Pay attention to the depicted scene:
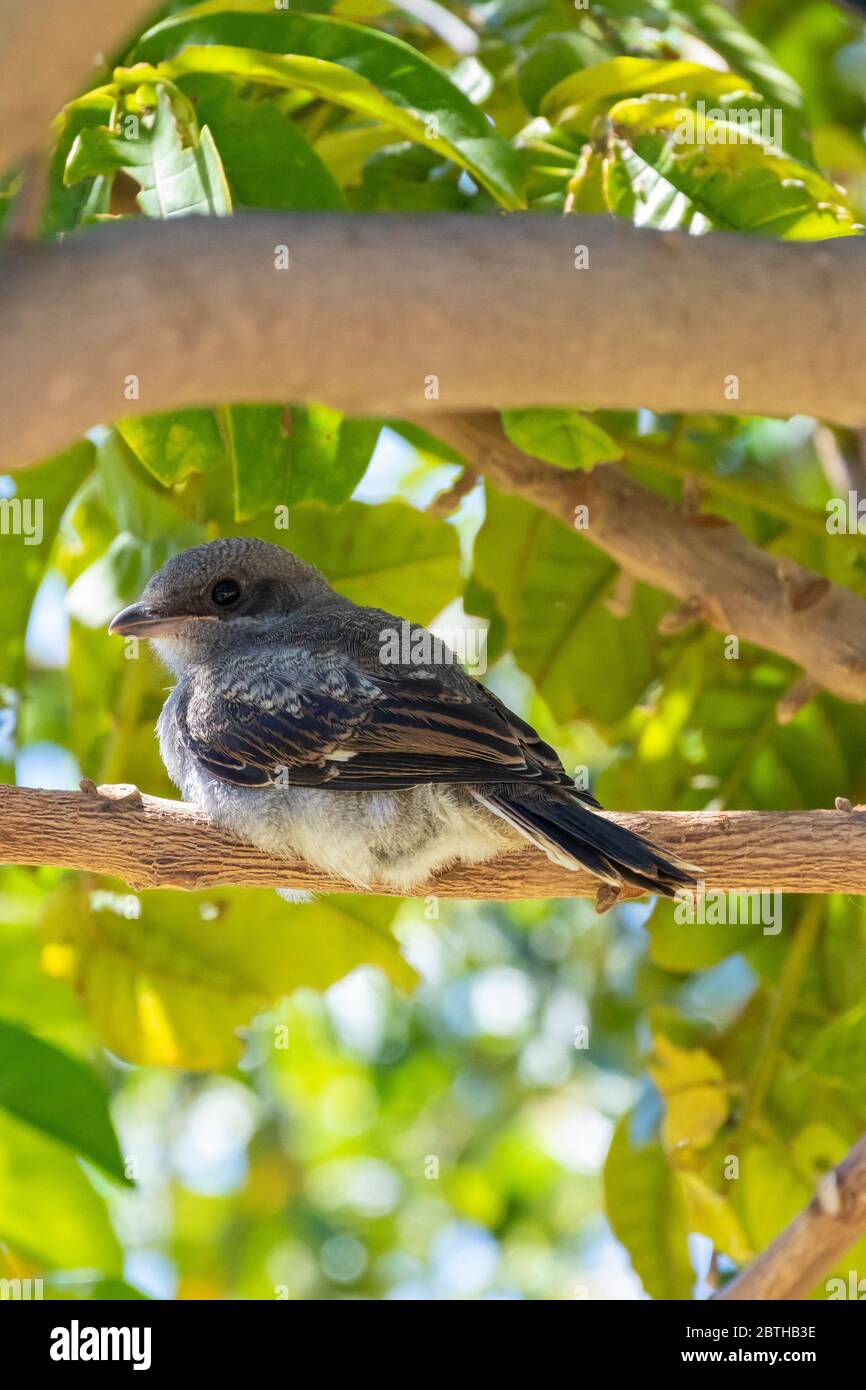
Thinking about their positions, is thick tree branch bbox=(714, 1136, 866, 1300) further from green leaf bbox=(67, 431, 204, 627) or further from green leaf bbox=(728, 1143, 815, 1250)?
green leaf bbox=(67, 431, 204, 627)

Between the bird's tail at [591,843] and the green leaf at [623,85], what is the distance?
1.62 metres

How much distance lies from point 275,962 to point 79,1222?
949mm

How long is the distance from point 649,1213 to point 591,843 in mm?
1861

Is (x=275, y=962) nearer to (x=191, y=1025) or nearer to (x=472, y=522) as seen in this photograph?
(x=191, y=1025)

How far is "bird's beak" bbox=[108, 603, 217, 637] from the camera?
3.87 metres

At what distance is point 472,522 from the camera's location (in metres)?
5.65

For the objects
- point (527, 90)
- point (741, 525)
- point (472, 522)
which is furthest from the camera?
point (472, 522)

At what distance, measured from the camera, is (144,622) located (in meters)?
3.90

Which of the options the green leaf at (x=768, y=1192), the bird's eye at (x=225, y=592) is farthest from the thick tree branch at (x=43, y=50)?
the green leaf at (x=768, y=1192)

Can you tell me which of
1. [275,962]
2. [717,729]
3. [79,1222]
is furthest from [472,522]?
[79,1222]

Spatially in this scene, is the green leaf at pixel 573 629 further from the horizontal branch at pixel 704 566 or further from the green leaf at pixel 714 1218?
the green leaf at pixel 714 1218

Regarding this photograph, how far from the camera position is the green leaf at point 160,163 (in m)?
2.77
